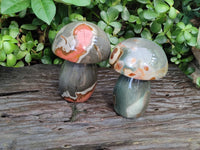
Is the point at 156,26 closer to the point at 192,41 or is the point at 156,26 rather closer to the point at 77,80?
the point at 192,41

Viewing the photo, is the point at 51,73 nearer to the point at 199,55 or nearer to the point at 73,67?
the point at 73,67

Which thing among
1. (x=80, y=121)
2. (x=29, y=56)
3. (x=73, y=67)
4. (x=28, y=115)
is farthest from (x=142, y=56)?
(x=29, y=56)

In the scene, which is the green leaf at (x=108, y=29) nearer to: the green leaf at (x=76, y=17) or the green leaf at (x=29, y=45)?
the green leaf at (x=76, y=17)

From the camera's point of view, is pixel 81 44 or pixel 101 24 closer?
pixel 81 44

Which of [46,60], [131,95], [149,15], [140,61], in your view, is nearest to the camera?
[140,61]

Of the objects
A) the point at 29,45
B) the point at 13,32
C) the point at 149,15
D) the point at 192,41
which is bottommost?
the point at 29,45

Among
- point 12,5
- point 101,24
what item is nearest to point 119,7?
point 101,24
